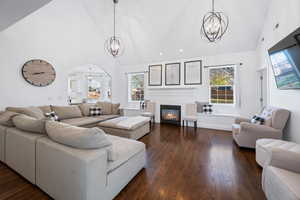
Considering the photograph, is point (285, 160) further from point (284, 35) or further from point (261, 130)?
point (284, 35)

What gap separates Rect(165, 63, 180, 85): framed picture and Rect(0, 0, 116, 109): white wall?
3157 millimetres

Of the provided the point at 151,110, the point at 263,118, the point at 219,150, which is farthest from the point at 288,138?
the point at 151,110

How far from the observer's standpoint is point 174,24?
14.9 feet

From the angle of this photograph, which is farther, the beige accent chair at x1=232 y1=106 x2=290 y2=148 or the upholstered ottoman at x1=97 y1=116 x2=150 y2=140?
the upholstered ottoman at x1=97 y1=116 x2=150 y2=140

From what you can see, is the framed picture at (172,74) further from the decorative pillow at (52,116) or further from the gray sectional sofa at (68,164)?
the decorative pillow at (52,116)

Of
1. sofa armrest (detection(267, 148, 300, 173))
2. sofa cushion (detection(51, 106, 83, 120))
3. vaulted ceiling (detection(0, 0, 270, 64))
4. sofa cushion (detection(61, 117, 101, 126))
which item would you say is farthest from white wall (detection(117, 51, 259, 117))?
sofa armrest (detection(267, 148, 300, 173))

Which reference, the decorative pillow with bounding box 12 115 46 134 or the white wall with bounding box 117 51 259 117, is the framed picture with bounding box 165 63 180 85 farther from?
the decorative pillow with bounding box 12 115 46 134

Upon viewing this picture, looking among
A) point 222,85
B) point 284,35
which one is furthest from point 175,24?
point 284,35

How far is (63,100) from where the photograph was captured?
182 inches

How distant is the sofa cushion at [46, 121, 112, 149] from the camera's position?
1.40 metres

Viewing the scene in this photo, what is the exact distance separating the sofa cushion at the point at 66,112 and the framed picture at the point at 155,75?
323cm

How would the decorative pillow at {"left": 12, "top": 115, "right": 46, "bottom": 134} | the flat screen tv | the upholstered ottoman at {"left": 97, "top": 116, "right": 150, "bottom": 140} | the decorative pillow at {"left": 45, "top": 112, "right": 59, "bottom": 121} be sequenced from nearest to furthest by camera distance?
the decorative pillow at {"left": 12, "top": 115, "right": 46, "bottom": 134} → the flat screen tv → the upholstered ottoman at {"left": 97, "top": 116, "right": 150, "bottom": 140} → the decorative pillow at {"left": 45, "top": 112, "right": 59, "bottom": 121}

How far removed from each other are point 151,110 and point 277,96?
13.4 feet

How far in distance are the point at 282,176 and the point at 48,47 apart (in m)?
5.82
